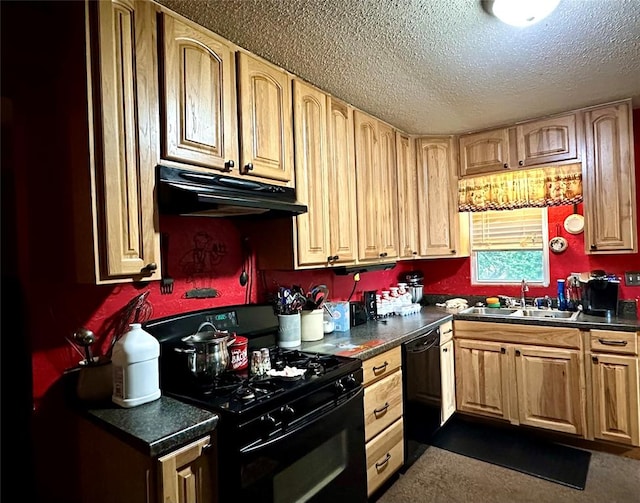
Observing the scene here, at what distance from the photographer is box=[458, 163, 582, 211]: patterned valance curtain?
9.80 ft

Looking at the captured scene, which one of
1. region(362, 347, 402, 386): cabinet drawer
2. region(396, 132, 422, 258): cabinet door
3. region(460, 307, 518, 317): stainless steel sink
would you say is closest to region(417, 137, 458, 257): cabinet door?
region(396, 132, 422, 258): cabinet door

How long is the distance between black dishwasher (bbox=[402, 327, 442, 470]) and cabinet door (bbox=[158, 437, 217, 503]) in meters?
1.41

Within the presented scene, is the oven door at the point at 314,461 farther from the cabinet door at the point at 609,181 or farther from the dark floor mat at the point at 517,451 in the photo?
the cabinet door at the point at 609,181

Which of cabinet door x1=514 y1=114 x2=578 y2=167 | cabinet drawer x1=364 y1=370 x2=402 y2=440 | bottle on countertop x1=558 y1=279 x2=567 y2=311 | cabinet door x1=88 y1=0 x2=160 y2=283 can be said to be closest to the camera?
cabinet door x1=88 y1=0 x2=160 y2=283

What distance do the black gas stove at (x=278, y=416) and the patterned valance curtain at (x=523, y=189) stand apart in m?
2.12

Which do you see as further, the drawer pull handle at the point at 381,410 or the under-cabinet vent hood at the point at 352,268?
the under-cabinet vent hood at the point at 352,268

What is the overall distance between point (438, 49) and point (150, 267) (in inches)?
66.3

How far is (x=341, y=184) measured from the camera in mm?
2529

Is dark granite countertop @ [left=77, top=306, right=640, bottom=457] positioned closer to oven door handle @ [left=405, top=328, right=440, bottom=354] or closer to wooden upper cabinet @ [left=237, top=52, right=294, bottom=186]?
oven door handle @ [left=405, top=328, right=440, bottom=354]

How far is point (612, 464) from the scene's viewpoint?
253 cm

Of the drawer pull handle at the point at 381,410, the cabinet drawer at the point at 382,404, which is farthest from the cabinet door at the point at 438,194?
the drawer pull handle at the point at 381,410

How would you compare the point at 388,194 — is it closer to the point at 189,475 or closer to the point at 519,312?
the point at 519,312

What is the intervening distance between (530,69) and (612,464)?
252 cm

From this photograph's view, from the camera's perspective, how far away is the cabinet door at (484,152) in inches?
126
